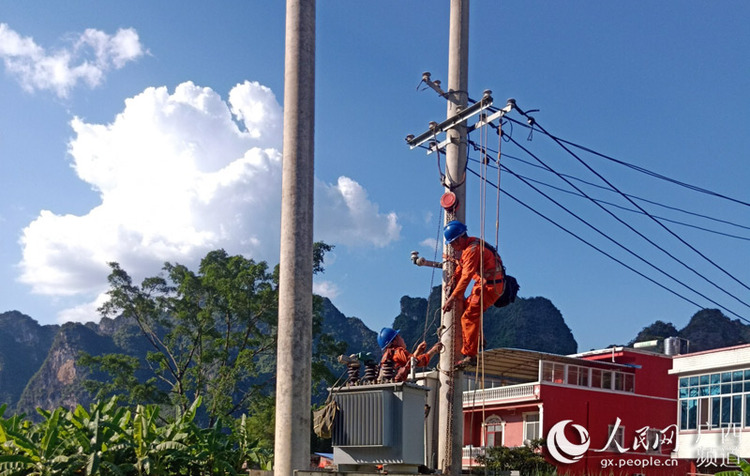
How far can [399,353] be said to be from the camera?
9.55 metres

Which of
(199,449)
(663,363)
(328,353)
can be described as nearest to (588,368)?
(663,363)

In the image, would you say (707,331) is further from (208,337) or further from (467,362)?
(467,362)

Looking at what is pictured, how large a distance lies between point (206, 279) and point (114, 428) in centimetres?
3580

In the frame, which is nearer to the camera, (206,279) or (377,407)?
(377,407)

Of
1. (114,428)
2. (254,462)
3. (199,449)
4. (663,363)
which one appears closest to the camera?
(114,428)

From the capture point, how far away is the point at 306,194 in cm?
662

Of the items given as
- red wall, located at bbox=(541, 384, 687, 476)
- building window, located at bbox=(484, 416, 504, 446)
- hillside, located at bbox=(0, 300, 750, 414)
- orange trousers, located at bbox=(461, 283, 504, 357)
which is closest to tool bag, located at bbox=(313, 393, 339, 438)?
orange trousers, located at bbox=(461, 283, 504, 357)

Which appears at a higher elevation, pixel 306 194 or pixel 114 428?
pixel 306 194

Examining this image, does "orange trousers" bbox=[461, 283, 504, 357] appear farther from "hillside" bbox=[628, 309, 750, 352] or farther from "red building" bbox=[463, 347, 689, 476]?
"hillside" bbox=[628, 309, 750, 352]

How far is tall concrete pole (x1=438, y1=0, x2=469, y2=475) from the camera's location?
9547 millimetres

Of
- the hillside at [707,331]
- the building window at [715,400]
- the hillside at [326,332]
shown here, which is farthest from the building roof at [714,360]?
the hillside at [707,331]

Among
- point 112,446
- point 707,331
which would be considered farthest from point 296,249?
point 707,331

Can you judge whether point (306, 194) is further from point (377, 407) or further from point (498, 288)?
point (498, 288)

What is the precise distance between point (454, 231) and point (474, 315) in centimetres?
101
